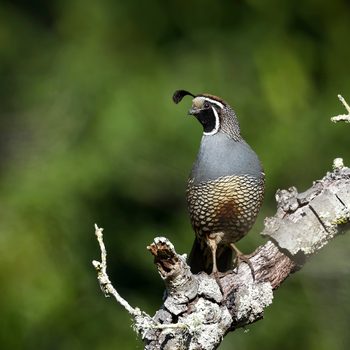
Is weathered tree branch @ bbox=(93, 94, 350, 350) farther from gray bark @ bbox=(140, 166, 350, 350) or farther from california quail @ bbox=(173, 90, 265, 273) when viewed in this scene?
california quail @ bbox=(173, 90, 265, 273)

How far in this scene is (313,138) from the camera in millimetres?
7594

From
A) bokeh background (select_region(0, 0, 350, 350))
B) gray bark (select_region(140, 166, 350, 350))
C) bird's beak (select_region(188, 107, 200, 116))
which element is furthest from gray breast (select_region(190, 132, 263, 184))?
bokeh background (select_region(0, 0, 350, 350))

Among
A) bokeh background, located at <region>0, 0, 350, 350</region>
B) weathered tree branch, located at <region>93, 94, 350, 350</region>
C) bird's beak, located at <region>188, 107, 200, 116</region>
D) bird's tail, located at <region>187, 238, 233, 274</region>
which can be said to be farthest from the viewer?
bokeh background, located at <region>0, 0, 350, 350</region>

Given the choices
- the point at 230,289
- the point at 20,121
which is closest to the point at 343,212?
the point at 230,289

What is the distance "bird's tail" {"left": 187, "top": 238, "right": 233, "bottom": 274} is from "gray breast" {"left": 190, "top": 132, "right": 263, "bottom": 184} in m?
0.45

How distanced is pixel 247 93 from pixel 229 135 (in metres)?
2.69

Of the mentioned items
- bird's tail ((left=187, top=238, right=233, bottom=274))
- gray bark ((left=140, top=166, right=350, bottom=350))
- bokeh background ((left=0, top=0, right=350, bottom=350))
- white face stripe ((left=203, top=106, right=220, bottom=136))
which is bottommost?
gray bark ((left=140, top=166, right=350, bottom=350))

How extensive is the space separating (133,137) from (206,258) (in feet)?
7.39

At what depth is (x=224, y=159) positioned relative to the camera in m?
5.02

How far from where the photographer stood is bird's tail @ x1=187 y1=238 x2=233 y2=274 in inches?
211


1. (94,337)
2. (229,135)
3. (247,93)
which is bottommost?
(229,135)

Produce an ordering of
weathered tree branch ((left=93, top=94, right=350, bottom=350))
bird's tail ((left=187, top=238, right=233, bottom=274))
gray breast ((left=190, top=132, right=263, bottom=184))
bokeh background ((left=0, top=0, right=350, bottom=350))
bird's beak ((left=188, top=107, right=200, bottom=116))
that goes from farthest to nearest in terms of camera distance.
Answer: bokeh background ((left=0, top=0, right=350, bottom=350)) < bird's tail ((left=187, top=238, right=233, bottom=274)) < bird's beak ((left=188, top=107, right=200, bottom=116)) < gray breast ((left=190, top=132, right=263, bottom=184)) < weathered tree branch ((left=93, top=94, right=350, bottom=350))

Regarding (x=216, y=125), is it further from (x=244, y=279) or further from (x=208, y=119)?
(x=244, y=279)

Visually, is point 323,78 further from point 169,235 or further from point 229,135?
point 229,135
